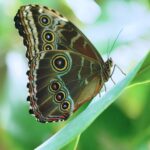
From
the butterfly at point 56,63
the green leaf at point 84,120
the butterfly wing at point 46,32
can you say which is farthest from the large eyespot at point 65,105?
the green leaf at point 84,120

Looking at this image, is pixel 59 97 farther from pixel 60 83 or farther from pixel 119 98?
pixel 119 98

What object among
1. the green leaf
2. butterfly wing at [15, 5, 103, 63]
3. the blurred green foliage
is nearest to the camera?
the green leaf

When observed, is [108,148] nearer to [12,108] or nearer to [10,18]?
[12,108]

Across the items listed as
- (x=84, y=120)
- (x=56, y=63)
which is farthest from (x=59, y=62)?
(x=84, y=120)

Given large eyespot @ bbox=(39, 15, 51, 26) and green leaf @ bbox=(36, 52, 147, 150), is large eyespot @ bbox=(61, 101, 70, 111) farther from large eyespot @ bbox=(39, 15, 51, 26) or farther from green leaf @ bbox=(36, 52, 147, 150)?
green leaf @ bbox=(36, 52, 147, 150)

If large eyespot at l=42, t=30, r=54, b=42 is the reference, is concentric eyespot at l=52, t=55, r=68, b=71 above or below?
below

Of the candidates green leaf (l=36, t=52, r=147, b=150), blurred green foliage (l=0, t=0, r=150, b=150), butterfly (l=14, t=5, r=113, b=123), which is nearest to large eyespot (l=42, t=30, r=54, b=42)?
butterfly (l=14, t=5, r=113, b=123)

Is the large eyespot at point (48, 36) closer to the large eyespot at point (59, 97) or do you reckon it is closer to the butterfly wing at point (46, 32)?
the butterfly wing at point (46, 32)
